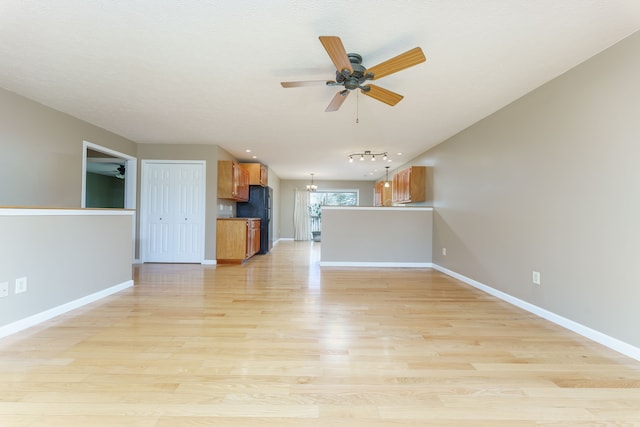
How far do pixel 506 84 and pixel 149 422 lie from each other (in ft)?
12.8

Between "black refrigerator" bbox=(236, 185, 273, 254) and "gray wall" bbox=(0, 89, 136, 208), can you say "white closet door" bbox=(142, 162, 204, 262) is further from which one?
"black refrigerator" bbox=(236, 185, 273, 254)

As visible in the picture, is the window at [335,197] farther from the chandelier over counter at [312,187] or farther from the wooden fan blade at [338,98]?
the wooden fan blade at [338,98]

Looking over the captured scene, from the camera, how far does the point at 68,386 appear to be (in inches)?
64.9

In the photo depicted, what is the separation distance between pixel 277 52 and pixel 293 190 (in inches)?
350

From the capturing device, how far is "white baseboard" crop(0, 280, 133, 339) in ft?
7.75

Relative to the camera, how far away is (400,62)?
219cm

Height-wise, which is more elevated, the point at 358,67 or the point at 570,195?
the point at 358,67

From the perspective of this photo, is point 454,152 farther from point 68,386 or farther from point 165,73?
point 68,386

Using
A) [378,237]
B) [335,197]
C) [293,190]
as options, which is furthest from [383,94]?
[335,197]

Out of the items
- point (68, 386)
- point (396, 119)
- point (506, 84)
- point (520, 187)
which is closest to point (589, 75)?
point (506, 84)

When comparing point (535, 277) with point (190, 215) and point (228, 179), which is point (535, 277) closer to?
point (228, 179)

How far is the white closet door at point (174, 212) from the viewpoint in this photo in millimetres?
5688

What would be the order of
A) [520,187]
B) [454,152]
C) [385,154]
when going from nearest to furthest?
[520,187] < [454,152] < [385,154]

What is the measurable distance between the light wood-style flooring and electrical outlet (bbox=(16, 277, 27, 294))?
1.15 ft
